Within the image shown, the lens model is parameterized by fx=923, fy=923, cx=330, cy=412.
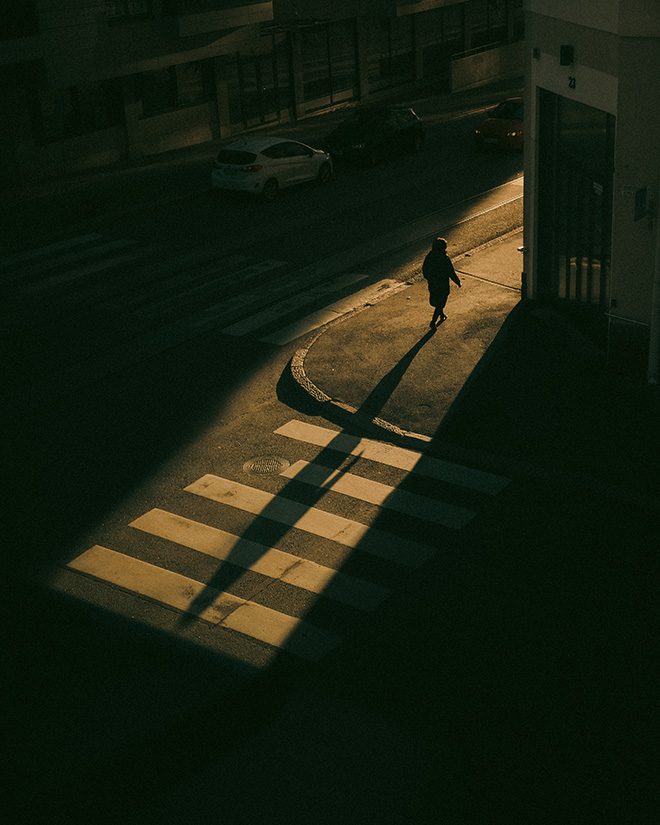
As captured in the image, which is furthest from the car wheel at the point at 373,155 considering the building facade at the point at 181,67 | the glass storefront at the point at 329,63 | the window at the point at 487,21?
the window at the point at 487,21

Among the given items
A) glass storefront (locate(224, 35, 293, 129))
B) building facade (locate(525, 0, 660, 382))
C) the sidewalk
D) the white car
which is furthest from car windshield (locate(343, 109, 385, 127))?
building facade (locate(525, 0, 660, 382))

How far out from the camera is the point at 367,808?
6918mm

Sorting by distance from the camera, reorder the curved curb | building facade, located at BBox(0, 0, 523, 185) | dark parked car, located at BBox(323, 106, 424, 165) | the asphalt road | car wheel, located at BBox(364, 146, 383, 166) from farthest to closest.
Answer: car wheel, located at BBox(364, 146, 383, 166)
dark parked car, located at BBox(323, 106, 424, 165)
building facade, located at BBox(0, 0, 523, 185)
the curved curb
the asphalt road

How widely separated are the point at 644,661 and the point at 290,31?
109 ft

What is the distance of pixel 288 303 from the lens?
59.7 ft

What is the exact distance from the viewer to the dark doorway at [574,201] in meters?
14.2

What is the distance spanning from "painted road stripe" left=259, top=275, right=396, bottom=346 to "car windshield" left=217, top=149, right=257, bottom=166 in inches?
307

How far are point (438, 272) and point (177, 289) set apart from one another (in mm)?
5998

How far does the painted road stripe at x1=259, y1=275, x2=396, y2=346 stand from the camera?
1658 centimetres

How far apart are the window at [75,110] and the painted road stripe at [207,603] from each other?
2212cm

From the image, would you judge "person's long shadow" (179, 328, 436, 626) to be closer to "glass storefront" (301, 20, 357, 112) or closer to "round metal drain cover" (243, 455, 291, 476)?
"round metal drain cover" (243, 455, 291, 476)

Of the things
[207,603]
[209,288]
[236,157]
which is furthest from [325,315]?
[236,157]

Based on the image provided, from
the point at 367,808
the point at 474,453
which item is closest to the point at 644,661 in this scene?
the point at 367,808

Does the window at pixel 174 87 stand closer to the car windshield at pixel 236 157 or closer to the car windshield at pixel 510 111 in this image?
the car windshield at pixel 236 157
